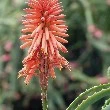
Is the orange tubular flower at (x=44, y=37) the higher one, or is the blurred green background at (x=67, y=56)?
Answer: the orange tubular flower at (x=44, y=37)

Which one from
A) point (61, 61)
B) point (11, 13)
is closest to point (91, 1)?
point (11, 13)

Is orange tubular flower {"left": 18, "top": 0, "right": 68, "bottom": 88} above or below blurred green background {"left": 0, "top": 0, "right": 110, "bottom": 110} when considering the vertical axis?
above

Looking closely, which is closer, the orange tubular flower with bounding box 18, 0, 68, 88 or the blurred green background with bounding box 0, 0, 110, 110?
the orange tubular flower with bounding box 18, 0, 68, 88

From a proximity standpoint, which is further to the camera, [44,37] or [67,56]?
[67,56]

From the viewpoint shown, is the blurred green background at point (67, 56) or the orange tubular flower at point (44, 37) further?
the blurred green background at point (67, 56)

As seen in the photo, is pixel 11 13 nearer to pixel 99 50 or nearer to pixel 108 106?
pixel 99 50
